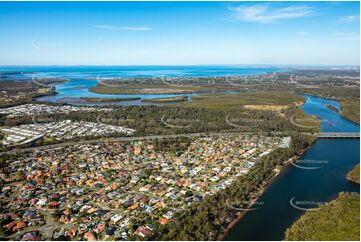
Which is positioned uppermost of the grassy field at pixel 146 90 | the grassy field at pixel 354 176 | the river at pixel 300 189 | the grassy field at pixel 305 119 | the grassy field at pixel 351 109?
the grassy field at pixel 146 90

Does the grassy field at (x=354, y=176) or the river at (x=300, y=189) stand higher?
the grassy field at (x=354, y=176)

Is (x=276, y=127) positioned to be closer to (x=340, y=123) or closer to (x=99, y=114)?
(x=340, y=123)

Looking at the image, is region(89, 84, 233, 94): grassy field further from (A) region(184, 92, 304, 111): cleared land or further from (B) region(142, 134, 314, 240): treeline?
(B) region(142, 134, 314, 240): treeline

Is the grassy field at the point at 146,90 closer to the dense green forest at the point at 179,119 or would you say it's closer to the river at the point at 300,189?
the dense green forest at the point at 179,119

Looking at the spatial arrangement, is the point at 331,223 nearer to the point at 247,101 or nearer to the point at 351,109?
the point at 351,109

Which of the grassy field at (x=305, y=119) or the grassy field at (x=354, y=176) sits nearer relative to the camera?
the grassy field at (x=354, y=176)

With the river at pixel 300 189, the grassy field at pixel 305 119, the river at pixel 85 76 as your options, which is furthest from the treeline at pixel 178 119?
the river at pixel 85 76

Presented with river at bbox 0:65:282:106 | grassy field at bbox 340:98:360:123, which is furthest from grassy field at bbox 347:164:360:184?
river at bbox 0:65:282:106
